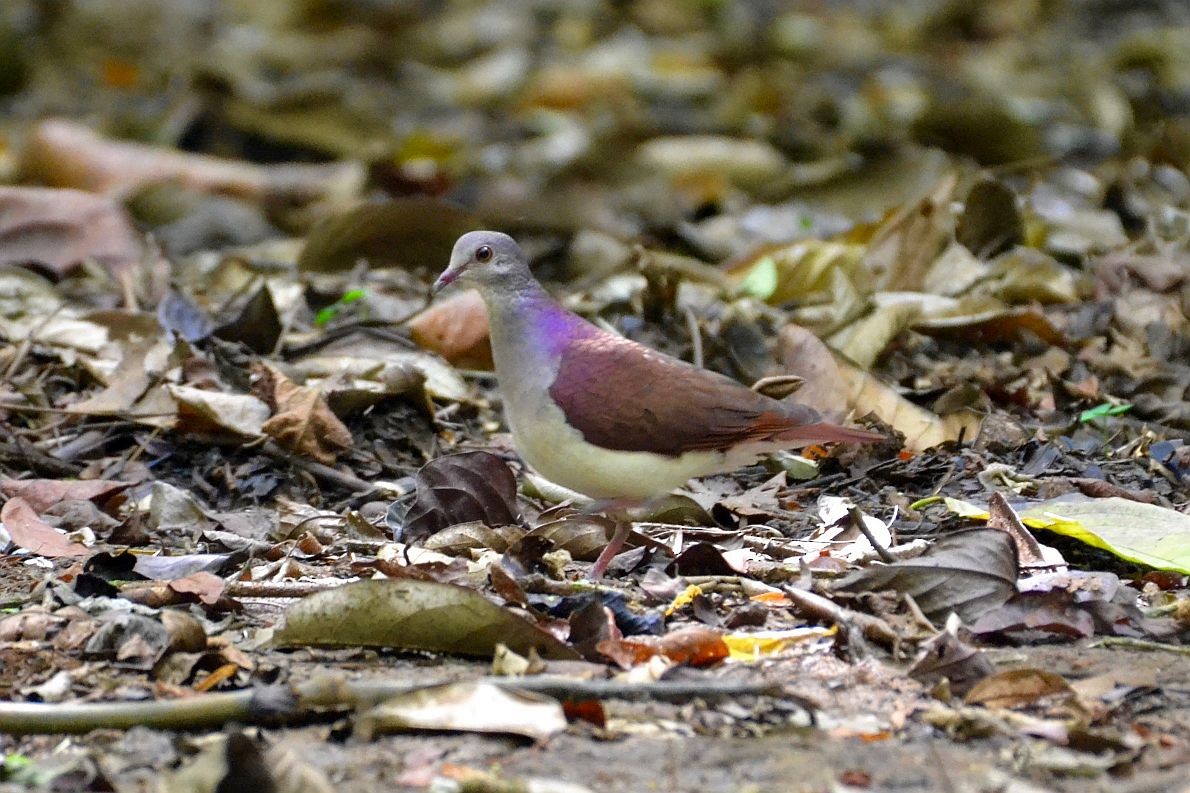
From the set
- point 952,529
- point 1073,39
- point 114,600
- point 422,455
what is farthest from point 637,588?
point 1073,39

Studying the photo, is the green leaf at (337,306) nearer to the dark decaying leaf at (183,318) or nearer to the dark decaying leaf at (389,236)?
the dark decaying leaf at (183,318)

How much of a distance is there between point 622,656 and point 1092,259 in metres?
4.57

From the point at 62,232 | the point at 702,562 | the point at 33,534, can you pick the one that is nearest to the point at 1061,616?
the point at 702,562

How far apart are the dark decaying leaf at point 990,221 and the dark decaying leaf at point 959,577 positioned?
3.36 metres

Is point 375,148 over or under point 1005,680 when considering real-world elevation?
under

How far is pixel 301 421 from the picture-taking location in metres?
5.01

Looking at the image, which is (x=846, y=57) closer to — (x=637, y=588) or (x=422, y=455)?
(x=422, y=455)

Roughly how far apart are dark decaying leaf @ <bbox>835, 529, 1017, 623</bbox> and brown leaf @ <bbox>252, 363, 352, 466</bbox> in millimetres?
2115

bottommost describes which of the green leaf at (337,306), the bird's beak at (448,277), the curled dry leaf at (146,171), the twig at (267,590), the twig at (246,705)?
the curled dry leaf at (146,171)

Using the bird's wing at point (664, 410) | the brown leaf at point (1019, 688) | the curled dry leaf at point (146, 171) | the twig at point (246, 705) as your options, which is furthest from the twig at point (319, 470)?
the curled dry leaf at point (146, 171)

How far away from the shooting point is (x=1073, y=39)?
46.1 feet

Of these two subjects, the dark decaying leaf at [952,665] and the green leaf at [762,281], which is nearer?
the dark decaying leaf at [952,665]

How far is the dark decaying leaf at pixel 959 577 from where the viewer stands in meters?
3.43

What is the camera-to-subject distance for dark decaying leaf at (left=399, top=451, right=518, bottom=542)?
13.6ft
